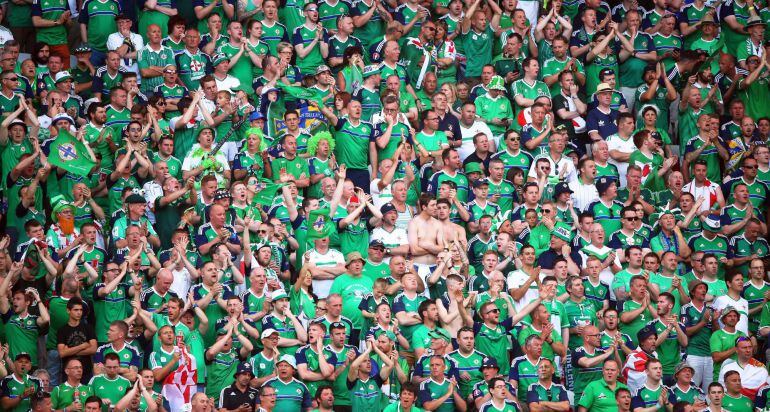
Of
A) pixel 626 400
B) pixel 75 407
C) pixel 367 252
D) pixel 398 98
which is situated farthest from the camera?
pixel 398 98

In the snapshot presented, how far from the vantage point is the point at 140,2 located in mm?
20531

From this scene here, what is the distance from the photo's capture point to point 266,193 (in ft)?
60.6

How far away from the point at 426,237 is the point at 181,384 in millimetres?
3501

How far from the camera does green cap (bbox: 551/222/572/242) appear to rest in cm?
1842

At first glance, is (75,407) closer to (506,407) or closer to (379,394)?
(379,394)

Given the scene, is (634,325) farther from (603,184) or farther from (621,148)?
(621,148)

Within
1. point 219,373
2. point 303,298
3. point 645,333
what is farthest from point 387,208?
point 645,333

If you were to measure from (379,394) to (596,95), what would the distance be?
599cm

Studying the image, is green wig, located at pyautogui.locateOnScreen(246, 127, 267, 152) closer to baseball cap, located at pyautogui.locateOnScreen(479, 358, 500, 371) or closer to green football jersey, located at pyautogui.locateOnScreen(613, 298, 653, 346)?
baseball cap, located at pyautogui.locateOnScreen(479, 358, 500, 371)

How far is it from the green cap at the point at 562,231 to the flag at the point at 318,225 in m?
2.63

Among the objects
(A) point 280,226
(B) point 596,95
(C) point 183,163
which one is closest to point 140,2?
(C) point 183,163

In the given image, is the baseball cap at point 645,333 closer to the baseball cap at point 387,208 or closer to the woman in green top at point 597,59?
the baseball cap at point 387,208

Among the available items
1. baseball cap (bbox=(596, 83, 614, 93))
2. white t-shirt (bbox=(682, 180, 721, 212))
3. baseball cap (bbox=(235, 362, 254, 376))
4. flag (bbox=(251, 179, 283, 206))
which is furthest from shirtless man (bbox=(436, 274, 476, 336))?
baseball cap (bbox=(596, 83, 614, 93))

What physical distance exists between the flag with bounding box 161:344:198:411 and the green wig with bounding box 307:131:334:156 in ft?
11.4
